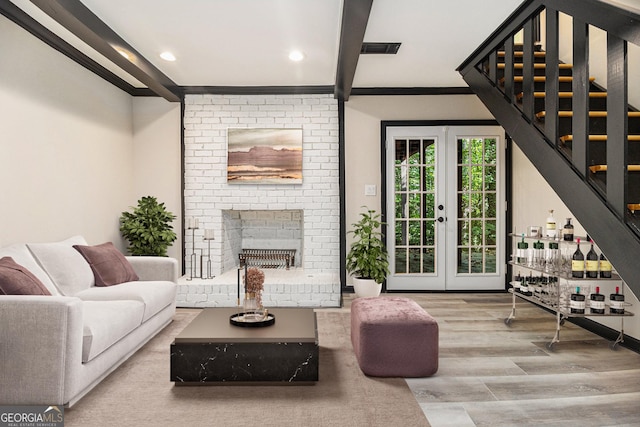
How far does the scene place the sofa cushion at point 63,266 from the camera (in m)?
3.51

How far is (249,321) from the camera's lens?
318cm

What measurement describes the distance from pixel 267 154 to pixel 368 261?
183cm

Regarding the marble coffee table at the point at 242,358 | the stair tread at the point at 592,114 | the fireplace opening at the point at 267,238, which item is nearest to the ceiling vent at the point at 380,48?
the stair tread at the point at 592,114

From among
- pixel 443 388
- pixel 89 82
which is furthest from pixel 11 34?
pixel 443 388

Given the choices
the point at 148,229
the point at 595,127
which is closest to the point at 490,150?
the point at 595,127

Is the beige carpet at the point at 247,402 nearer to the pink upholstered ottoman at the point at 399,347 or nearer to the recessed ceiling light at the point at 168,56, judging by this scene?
the pink upholstered ottoman at the point at 399,347

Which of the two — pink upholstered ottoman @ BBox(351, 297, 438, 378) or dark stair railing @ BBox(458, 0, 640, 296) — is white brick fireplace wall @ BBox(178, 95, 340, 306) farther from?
pink upholstered ottoman @ BBox(351, 297, 438, 378)

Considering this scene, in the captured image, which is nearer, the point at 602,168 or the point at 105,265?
the point at 602,168

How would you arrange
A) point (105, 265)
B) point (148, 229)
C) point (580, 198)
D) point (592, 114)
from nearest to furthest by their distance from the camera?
Answer: 1. point (580, 198)
2. point (592, 114)
3. point (105, 265)
4. point (148, 229)

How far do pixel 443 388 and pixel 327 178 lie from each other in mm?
3438

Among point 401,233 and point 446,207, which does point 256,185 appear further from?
point 446,207

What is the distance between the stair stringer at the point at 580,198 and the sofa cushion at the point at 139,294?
308 centimetres

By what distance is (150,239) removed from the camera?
5.11 metres

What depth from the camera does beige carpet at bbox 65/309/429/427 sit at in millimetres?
2441
